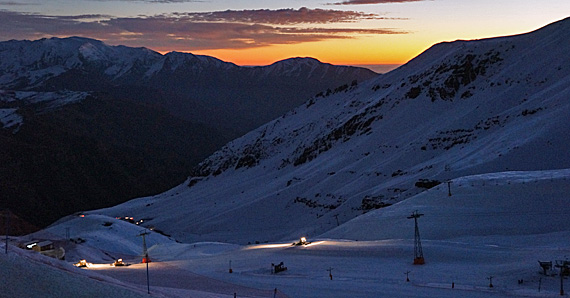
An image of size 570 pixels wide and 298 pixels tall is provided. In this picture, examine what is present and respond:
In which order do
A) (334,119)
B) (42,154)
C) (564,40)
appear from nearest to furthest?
(564,40), (334,119), (42,154)

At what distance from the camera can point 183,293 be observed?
1653 centimetres

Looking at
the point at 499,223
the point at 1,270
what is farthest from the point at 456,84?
the point at 1,270

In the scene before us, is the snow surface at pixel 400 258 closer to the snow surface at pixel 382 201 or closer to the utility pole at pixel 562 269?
the snow surface at pixel 382 201

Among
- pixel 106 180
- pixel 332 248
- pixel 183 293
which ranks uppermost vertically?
pixel 183 293

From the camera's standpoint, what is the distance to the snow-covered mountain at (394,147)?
5306cm

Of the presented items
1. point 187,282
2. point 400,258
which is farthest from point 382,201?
point 187,282

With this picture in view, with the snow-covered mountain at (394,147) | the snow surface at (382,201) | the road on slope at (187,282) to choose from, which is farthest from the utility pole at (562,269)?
the snow-covered mountain at (394,147)

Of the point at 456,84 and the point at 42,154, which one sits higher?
the point at 456,84

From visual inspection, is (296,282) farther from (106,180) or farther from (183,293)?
(106,180)

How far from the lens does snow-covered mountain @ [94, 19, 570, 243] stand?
53062 mm

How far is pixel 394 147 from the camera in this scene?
7338cm

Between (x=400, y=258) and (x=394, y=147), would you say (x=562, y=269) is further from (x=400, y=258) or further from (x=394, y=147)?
(x=394, y=147)

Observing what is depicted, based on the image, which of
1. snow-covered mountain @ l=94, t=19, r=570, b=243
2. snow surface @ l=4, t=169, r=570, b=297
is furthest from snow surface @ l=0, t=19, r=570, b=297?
snow-covered mountain @ l=94, t=19, r=570, b=243

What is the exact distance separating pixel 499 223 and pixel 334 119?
71068 mm
